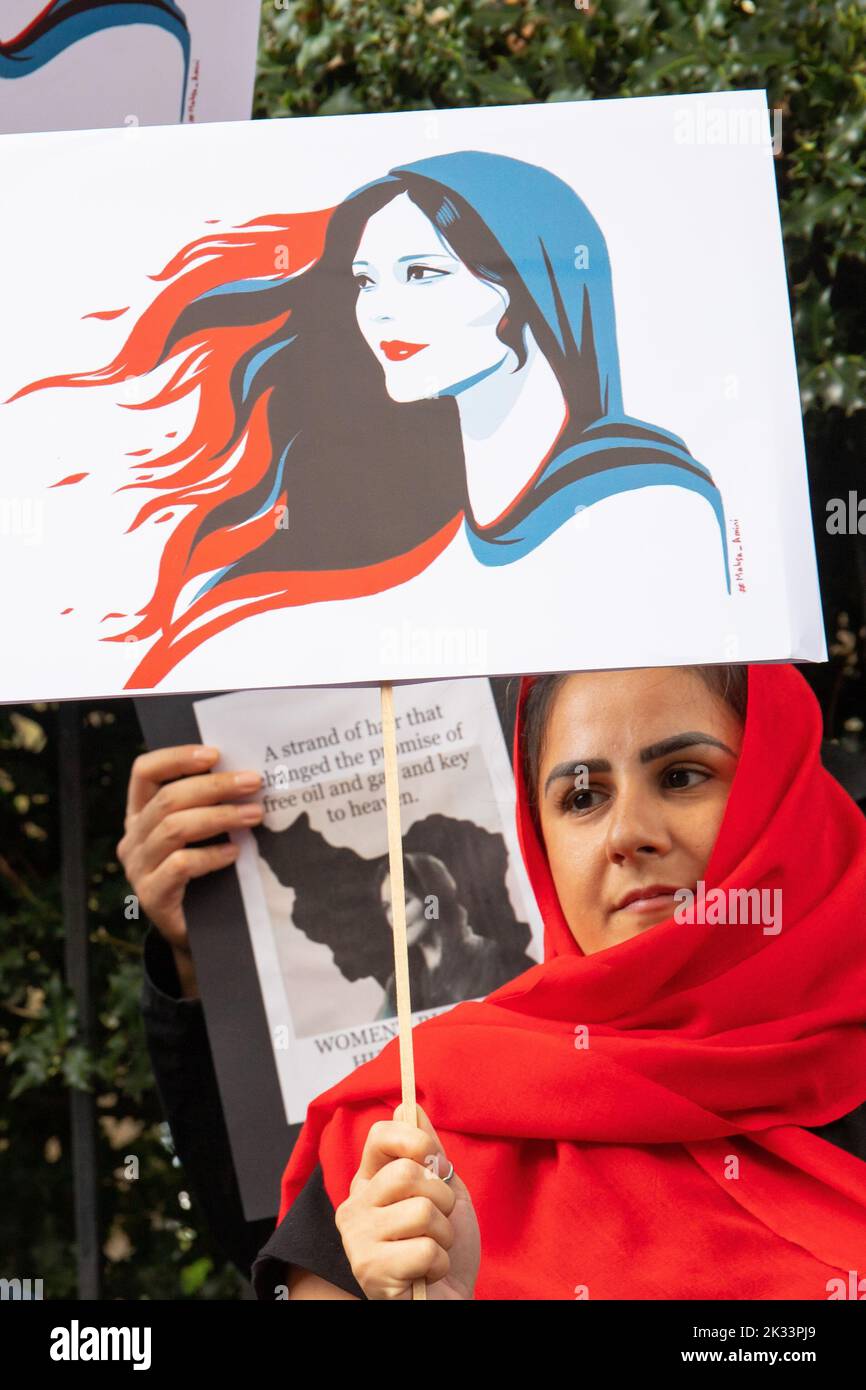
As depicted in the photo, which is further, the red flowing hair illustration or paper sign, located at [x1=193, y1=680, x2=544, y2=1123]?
paper sign, located at [x1=193, y1=680, x2=544, y2=1123]

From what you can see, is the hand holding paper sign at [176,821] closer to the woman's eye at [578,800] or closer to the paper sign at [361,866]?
the paper sign at [361,866]

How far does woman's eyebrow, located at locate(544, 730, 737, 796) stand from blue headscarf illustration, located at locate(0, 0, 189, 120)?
3.52ft

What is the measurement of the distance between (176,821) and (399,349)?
35.4 inches

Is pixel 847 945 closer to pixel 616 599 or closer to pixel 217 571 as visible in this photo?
pixel 616 599

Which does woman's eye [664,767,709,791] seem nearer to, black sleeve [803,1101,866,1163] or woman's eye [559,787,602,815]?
woman's eye [559,787,602,815]

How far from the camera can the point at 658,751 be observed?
1.80 metres

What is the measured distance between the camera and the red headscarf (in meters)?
1.63

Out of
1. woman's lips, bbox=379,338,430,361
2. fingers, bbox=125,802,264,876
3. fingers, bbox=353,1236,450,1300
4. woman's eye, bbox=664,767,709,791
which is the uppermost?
woman's lips, bbox=379,338,430,361

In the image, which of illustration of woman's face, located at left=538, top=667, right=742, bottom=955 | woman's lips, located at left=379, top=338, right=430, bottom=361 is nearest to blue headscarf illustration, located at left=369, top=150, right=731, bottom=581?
woman's lips, located at left=379, top=338, right=430, bottom=361

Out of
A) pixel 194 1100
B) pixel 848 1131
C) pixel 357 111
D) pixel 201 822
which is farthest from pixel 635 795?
pixel 357 111

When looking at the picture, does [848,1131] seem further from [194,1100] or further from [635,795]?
[194,1100]

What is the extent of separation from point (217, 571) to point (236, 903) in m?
0.85

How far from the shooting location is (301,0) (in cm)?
246

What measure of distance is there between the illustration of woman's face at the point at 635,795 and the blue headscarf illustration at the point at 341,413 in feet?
1.33
